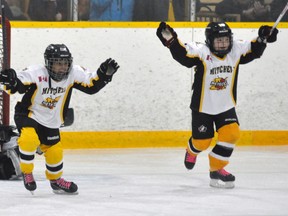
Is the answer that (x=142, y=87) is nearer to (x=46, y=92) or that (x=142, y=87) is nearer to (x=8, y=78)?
(x=46, y=92)

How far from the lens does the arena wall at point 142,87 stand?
848 cm

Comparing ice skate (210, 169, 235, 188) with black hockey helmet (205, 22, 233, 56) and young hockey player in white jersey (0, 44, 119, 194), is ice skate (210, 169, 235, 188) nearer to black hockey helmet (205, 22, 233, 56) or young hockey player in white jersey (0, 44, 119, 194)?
black hockey helmet (205, 22, 233, 56)

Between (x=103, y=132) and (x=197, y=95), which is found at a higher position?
(x=197, y=95)

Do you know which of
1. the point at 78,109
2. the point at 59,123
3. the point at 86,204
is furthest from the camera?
the point at 78,109

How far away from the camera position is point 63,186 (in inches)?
221

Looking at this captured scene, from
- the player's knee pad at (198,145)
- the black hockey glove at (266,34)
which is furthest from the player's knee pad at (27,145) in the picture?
the black hockey glove at (266,34)

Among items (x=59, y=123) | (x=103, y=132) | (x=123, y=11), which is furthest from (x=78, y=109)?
(x=59, y=123)

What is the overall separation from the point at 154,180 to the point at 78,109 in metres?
2.30

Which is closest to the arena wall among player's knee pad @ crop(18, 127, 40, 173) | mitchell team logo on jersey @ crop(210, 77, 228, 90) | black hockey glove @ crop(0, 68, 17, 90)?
mitchell team logo on jersey @ crop(210, 77, 228, 90)

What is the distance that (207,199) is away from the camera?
5.41 metres

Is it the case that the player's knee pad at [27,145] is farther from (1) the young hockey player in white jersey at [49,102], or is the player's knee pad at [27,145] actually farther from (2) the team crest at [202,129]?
(2) the team crest at [202,129]

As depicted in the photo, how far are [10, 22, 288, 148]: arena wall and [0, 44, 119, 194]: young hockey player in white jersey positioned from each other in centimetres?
280

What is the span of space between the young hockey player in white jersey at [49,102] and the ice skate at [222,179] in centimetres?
97

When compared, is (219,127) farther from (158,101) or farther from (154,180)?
(158,101)
